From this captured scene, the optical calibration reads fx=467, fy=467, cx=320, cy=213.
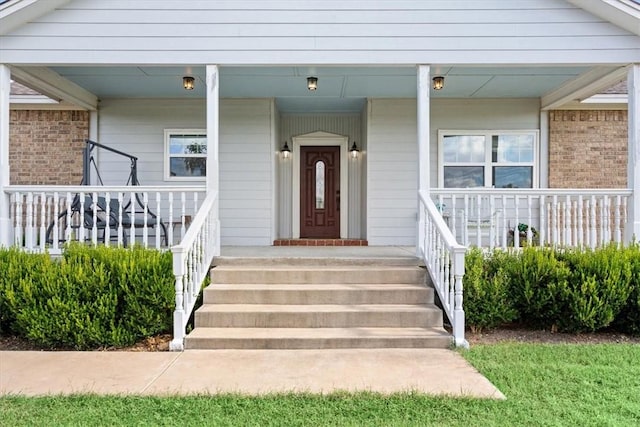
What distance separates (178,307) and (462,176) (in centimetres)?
607

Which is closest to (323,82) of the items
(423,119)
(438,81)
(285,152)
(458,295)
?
(438,81)

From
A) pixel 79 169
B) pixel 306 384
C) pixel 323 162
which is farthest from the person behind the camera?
pixel 323 162

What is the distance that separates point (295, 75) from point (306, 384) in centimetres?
489

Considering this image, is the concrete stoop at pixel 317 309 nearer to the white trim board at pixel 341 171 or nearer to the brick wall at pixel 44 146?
the white trim board at pixel 341 171

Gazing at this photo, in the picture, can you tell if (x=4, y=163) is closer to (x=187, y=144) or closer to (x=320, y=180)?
(x=187, y=144)

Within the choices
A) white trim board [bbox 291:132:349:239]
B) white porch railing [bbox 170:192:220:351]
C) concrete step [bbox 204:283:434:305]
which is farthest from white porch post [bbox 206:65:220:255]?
white trim board [bbox 291:132:349:239]

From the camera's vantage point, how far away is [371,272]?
555 cm

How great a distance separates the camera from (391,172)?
8617 millimetres

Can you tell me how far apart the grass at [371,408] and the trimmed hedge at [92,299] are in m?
1.39

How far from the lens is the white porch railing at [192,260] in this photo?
14.9 feet

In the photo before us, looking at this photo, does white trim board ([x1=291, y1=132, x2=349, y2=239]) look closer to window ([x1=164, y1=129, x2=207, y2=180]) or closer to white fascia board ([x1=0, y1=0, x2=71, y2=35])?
window ([x1=164, y1=129, x2=207, y2=180])

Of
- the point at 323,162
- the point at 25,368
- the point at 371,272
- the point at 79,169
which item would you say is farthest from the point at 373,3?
the point at 79,169

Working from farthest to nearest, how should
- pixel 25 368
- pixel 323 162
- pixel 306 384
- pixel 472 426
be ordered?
1. pixel 323 162
2. pixel 25 368
3. pixel 306 384
4. pixel 472 426

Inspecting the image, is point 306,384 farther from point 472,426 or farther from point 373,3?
point 373,3
